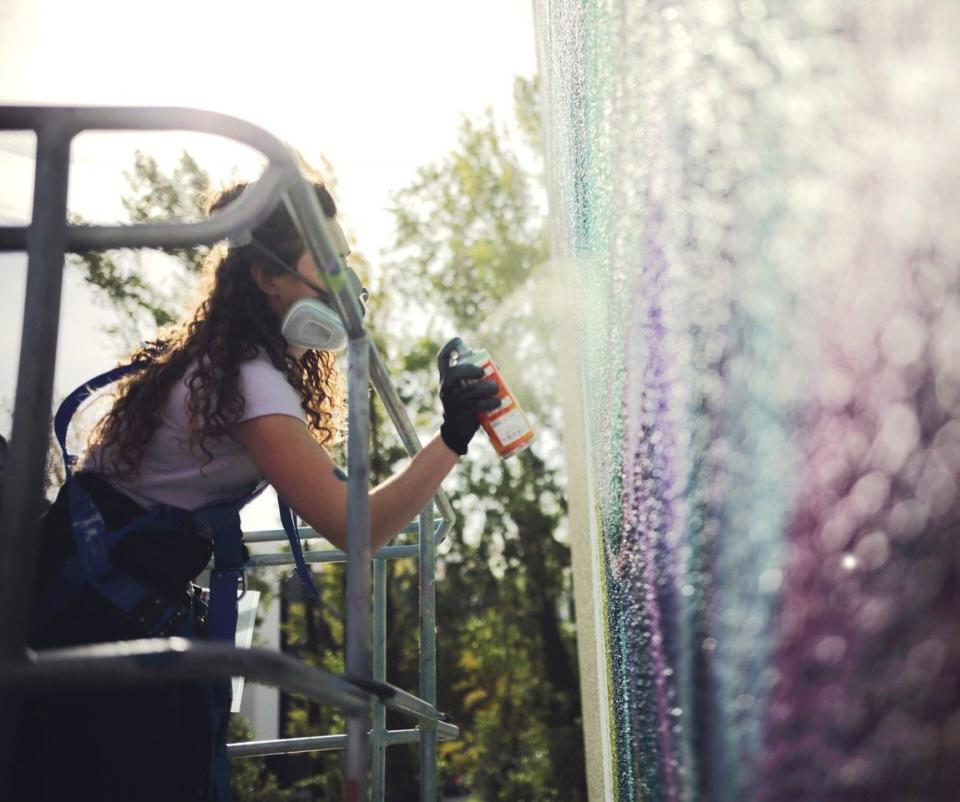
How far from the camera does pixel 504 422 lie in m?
1.94

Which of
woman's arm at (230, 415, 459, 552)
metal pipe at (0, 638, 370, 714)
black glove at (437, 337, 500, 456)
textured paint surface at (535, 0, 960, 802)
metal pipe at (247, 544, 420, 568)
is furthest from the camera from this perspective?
metal pipe at (247, 544, 420, 568)

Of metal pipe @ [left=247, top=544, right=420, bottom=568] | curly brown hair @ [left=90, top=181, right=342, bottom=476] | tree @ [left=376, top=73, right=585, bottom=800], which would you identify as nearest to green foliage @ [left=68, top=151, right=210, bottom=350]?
tree @ [left=376, top=73, right=585, bottom=800]

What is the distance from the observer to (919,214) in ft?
2.07

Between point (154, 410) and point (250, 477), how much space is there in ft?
0.71

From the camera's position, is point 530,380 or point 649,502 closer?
point 649,502

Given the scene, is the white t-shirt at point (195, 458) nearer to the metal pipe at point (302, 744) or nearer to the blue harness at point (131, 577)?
the blue harness at point (131, 577)

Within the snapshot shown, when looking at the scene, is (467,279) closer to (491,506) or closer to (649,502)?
(491,506)

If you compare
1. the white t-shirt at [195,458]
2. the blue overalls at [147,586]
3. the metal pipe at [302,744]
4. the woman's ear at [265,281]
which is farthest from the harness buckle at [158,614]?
the metal pipe at [302,744]

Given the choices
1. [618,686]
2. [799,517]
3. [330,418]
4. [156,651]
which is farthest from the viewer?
[330,418]

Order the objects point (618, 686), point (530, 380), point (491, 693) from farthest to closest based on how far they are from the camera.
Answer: point (491, 693) < point (530, 380) < point (618, 686)

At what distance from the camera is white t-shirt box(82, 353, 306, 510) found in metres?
1.70

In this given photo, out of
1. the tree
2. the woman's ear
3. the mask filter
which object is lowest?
the tree

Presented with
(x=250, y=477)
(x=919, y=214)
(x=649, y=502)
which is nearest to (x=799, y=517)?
(x=919, y=214)

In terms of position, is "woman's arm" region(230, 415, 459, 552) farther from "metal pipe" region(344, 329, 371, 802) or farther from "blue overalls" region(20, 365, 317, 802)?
"metal pipe" region(344, 329, 371, 802)
